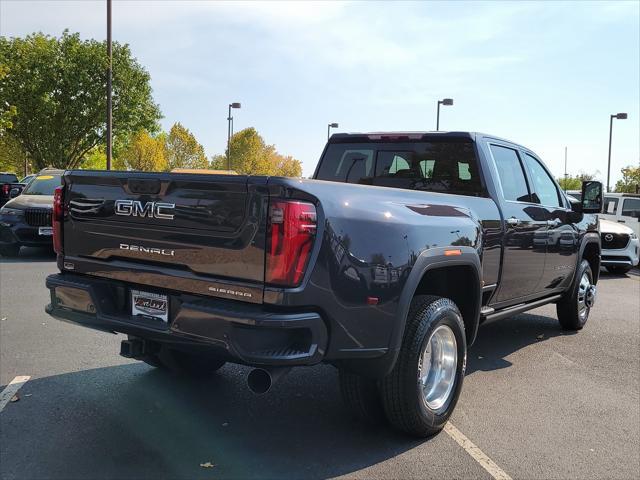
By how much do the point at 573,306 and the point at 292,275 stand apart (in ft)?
15.7

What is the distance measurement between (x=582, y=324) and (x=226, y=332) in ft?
17.4

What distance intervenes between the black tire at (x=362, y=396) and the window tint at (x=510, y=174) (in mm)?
2138

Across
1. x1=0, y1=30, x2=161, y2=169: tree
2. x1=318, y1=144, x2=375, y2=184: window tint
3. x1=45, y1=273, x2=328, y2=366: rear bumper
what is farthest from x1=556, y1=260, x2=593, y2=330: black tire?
x1=0, y1=30, x2=161, y2=169: tree

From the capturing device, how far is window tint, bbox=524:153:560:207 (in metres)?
5.45

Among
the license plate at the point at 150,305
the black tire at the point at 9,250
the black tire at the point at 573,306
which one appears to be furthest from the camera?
the black tire at the point at 9,250

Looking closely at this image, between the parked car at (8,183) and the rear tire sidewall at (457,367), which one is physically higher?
the parked car at (8,183)

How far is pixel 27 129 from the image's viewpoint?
30203mm

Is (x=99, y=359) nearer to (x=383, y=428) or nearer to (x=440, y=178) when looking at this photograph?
(x=383, y=428)

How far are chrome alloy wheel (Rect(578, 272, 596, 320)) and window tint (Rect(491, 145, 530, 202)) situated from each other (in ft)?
6.24

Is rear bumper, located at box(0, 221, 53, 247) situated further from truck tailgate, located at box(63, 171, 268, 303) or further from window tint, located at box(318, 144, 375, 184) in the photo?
truck tailgate, located at box(63, 171, 268, 303)

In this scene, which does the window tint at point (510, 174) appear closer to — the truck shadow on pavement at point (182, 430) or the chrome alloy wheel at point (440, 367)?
the chrome alloy wheel at point (440, 367)

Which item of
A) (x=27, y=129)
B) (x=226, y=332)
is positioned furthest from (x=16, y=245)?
(x=27, y=129)

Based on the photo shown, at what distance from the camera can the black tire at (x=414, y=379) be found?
10.9ft

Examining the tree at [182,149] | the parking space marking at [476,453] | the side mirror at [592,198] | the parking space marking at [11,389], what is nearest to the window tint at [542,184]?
the side mirror at [592,198]
